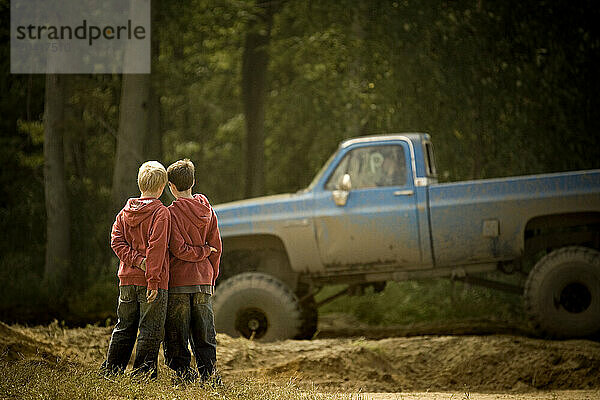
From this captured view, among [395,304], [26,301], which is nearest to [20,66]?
[26,301]

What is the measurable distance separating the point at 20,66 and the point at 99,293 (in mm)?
4209

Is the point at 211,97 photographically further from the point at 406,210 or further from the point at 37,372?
the point at 37,372

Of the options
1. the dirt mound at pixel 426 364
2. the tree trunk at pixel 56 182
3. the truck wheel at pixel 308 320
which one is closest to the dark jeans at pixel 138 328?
the dirt mound at pixel 426 364

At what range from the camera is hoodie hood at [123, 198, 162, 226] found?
256 inches

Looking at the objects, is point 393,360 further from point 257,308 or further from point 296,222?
point 296,222

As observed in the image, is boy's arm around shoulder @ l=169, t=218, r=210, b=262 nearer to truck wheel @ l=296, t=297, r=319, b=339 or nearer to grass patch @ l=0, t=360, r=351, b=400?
grass patch @ l=0, t=360, r=351, b=400

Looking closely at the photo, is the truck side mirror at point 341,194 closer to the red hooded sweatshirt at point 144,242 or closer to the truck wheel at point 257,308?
the truck wheel at point 257,308


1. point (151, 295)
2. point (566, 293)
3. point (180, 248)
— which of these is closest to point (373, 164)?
point (566, 293)

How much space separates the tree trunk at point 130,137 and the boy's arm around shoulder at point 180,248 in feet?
26.2

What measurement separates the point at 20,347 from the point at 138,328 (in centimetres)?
210

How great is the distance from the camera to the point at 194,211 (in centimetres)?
673

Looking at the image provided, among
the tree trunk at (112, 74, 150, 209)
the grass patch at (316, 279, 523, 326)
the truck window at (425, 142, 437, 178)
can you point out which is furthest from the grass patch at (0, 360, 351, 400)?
the tree trunk at (112, 74, 150, 209)

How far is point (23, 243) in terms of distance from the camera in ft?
54.3

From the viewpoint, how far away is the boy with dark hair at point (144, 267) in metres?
6.45
